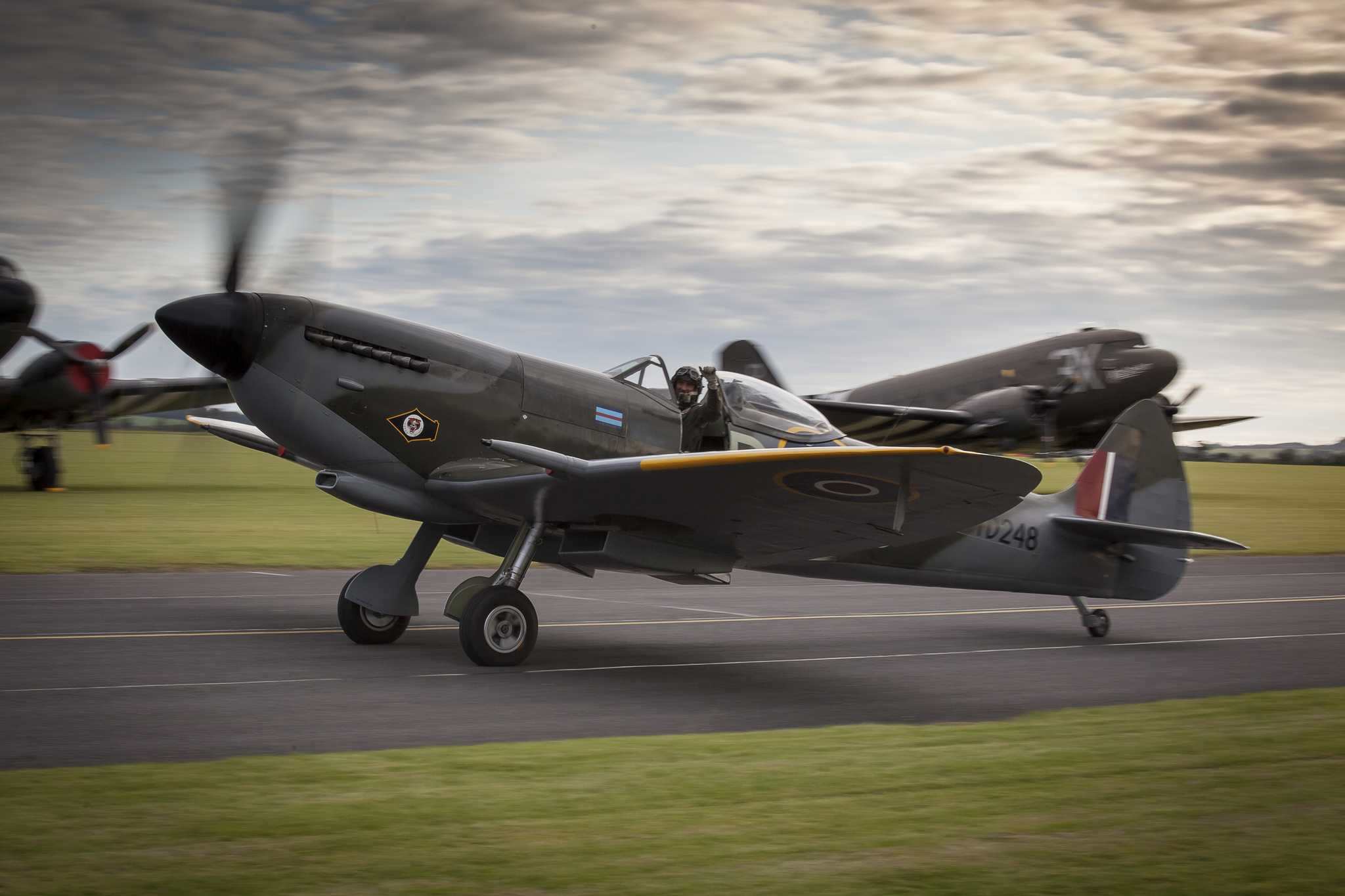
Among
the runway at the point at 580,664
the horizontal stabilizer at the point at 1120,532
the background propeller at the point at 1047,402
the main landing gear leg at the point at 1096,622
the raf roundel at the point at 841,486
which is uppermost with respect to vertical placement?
the background propeller at the point at 1047,402

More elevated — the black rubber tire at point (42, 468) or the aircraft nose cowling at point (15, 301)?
the aircraft nose cowling at point (15, 301)

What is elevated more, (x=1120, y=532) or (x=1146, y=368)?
(x=1146, y=368)

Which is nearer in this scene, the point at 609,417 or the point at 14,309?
the point at 609,417

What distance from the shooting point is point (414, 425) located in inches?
342

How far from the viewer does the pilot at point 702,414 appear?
368 inches

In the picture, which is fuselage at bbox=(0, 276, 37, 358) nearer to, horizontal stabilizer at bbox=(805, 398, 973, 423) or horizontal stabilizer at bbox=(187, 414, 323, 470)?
horizontal stabilizer at bbox=(187, 414, 323, 470)

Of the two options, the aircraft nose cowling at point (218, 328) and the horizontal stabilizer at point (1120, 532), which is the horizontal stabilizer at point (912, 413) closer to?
the horizontal stabilizer at point (1120, 532)

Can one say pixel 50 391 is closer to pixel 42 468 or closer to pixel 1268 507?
pixel 42 468

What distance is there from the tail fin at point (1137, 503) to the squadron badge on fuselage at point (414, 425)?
5451 mm

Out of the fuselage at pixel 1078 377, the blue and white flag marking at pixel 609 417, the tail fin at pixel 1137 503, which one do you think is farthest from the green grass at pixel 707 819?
the fuselage at pixel 1078 377

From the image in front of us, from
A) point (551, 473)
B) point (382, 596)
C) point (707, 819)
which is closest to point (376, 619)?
point (382, 596)

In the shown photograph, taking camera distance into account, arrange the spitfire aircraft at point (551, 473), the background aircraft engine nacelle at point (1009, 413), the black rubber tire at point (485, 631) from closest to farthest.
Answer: the spitfire aircraft at point (551, 473)
the black rubber tire at point (485, 631)
the background aircraft engine nacelle at point (1009, 413)

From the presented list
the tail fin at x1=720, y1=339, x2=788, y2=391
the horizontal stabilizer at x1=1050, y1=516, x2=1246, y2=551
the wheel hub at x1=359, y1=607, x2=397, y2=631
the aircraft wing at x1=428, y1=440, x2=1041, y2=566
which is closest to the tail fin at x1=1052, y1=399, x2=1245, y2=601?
the horizontal stabilizer at x1=1050, y1=516, x2=1246, y2=551

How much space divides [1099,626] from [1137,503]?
4.03ft
